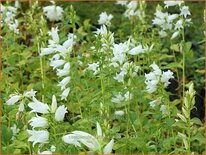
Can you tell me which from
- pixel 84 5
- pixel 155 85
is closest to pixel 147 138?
pixel 155 85

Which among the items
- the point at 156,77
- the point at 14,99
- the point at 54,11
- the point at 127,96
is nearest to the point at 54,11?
the point at 54,11

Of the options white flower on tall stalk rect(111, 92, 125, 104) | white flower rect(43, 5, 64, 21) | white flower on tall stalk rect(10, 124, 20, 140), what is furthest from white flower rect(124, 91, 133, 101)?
white flower rect(43, 5, 64, 21)

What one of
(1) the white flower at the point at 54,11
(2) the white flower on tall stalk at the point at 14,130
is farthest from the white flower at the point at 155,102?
(1) the white flower at the point at 54,11

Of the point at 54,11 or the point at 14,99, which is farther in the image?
the point at 54,11

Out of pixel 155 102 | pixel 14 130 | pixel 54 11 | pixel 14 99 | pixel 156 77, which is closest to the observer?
pixel 14 99

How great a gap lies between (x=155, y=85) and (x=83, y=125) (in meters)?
0.44

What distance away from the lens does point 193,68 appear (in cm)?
587

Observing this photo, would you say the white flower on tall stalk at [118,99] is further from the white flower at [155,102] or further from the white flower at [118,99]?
the white flower at [155,102]

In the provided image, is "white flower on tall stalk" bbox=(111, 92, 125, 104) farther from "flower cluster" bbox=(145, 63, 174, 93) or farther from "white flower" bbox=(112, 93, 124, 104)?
"flower cluster" bbox=(145, 63, 174, 93)

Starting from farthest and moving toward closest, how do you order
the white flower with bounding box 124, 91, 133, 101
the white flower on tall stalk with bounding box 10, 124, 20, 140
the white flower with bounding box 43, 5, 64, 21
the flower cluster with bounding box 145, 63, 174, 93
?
the white flower with bounding box 43, 5, 64, 21 → the white flower with bounding box 124, 91, 133, 101 → the flower cluster with bounding box 145, 63, 174, 93 → the white flower on tall stalk with bounding box 10, 124, 20, 140

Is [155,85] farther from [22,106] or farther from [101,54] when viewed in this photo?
[22,106]

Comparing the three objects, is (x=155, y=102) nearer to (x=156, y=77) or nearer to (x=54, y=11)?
(x=156, y=77)

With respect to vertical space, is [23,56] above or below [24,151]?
above

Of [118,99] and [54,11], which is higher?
[54,11]
